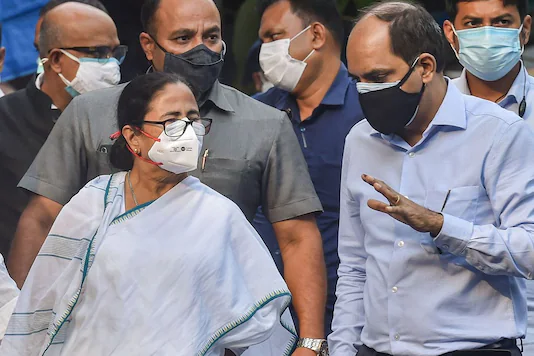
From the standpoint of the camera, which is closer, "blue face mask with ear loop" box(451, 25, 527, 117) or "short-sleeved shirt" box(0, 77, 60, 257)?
"blue face mask with ear loop" box(451, 25, 527, 117)

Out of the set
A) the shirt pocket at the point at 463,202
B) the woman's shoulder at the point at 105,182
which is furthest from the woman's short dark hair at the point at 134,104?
the shirt pocket at the point at 463,202

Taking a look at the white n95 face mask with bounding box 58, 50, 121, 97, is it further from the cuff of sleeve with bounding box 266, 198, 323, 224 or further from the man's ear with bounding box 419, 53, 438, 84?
the man's ear with bounding box 419, 53, 438, 84

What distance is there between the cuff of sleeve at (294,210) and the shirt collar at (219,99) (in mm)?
442

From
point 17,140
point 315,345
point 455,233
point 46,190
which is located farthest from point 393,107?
point 17,140

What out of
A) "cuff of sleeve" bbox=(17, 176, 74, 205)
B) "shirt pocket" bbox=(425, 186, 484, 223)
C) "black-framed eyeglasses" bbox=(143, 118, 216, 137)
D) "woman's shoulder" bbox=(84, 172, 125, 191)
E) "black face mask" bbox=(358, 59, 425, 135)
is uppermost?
"black face mask" bbox=(358, 59, 425, 135)

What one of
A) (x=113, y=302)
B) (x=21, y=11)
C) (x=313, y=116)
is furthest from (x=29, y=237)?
(x=21, y=11)

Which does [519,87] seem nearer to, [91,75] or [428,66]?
[428,66]

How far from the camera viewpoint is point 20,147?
5590mm

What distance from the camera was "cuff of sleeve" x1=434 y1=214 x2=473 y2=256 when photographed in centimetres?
353

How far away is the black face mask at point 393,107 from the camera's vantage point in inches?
151

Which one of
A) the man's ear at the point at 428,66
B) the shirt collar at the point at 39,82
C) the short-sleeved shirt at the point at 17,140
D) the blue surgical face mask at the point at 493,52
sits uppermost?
the man's ear at the point at 428,66

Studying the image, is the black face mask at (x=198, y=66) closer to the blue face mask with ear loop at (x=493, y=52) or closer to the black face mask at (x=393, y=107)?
the black face mask at (x=393, y=107)

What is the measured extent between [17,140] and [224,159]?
1.64 m

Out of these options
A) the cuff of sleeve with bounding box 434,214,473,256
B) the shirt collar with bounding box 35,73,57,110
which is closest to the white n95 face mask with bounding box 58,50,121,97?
the shirt collar with bounding box 35,73,57,110
